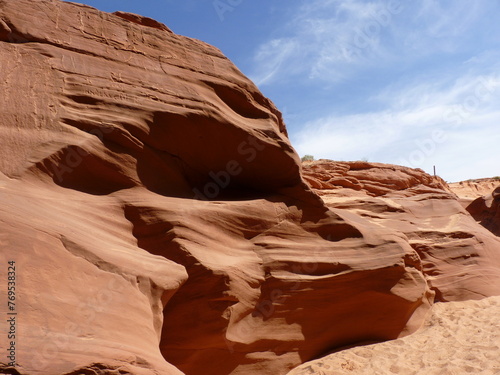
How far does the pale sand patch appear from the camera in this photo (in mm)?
6238

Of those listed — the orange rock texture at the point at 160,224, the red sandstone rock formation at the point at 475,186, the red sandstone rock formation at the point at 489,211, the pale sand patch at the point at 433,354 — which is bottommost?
the pale sand patch at the point at 433,354

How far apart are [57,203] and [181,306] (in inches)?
76.5

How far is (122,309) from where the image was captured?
13.0 feet

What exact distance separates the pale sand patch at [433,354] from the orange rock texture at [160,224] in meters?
0.30

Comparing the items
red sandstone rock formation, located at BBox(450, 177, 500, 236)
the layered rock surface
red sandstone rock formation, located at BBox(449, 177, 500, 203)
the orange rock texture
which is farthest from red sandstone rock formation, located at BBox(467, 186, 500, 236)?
the orange rock texture

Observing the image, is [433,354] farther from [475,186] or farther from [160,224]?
[475,186]

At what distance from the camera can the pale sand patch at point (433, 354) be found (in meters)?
6.24

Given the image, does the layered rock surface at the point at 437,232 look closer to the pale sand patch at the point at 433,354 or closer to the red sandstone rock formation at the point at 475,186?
the pale sand patch at the point at 433,354

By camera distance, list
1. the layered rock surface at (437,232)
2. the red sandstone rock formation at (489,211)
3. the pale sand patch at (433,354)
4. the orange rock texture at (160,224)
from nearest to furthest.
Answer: the orange rock texture at (160,224) < the pale sand patch at (433,354) < the layered rock surface at (437,232) < the red sandstone rock formation at (489,211)

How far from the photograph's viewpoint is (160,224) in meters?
5.61

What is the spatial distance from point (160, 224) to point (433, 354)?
4514 mm

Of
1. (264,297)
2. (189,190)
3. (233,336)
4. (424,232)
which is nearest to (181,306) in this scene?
(233,336)

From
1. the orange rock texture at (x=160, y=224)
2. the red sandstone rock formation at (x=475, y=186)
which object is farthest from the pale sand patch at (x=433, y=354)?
the red sandstone rock formation at (x=475, y=186)

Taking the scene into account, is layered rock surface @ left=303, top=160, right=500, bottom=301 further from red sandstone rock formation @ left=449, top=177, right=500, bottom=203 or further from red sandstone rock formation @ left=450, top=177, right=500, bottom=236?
red sandstone rock formation @ left=449, top=177, right=500, bottom=203
